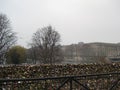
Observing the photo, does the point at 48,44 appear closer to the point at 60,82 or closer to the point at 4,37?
the point at 4,37

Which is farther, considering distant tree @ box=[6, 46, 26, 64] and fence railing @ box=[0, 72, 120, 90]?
distant tree @ box=[6, 46, 26, 64]

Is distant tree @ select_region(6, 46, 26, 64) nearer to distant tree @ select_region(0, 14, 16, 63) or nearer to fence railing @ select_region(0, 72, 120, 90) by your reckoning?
distant tree @ select_region(0, 14, 16, 63)

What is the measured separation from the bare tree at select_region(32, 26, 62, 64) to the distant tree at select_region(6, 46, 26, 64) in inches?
A: 226

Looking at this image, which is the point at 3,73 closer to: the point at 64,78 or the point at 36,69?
the point at 36,69

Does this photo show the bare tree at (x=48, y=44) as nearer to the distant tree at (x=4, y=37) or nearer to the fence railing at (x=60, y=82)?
the distant tree at (x=4, y=37)

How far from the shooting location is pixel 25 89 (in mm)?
7441

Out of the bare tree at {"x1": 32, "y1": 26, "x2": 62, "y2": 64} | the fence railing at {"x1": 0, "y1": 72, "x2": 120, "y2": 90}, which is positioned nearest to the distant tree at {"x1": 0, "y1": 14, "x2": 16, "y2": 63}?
the bare tree at {"x1": 32, "y1": 26, "x2": 62, "y2": 64}

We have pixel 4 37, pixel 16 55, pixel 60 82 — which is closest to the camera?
pixel 60 82

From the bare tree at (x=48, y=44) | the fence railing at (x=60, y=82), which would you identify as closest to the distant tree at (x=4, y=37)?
the bare tree at (x=48, y=44)

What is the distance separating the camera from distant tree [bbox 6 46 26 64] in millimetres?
55834

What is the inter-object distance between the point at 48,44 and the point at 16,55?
31.5ft

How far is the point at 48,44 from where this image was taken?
172 feet

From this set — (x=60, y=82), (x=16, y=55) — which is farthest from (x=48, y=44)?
(x=60, y=82)

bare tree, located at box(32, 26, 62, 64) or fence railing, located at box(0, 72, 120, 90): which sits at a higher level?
bare tree, located at box(32, 26, 62, 64)
